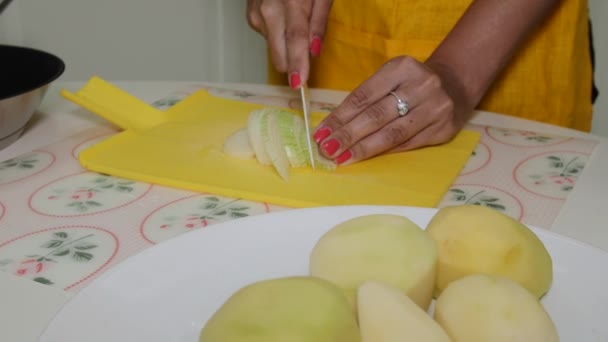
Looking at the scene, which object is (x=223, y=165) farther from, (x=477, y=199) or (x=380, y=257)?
(x=380, y=257)

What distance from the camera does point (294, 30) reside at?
95cm

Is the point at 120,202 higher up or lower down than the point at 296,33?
lower down

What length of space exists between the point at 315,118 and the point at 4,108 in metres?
0.38

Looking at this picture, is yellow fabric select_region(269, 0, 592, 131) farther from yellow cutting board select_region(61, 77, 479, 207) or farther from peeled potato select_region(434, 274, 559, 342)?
peeled potato select_region(434, 274, 559, 342)

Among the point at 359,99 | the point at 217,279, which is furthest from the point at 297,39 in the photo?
the point at 217,279

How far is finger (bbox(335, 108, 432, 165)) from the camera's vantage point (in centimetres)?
82

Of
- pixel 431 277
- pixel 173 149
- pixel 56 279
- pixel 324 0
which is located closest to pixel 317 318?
pixel 431 277

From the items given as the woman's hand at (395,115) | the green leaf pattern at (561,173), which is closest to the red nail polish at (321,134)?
the woman's hand at (395,115)

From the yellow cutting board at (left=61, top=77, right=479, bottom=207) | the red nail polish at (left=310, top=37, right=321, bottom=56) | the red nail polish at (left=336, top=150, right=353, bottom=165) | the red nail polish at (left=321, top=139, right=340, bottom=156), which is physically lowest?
the yellow cutting board at (left=61, top=77, right=479, bottom=207)

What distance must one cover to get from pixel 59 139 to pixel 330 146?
342 millimetres

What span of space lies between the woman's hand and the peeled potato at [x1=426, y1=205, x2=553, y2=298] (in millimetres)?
367

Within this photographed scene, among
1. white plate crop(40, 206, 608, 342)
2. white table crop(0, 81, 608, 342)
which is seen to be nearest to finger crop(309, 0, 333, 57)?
white table crop(0, 81, 608, 342)

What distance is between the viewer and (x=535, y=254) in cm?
45

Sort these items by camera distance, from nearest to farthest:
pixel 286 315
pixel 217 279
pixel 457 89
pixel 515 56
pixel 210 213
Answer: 1. pixel 286 315
2. pixel 217 279
3. pixel 210 213
4. pixel 457 89
5. pixel 515 56
